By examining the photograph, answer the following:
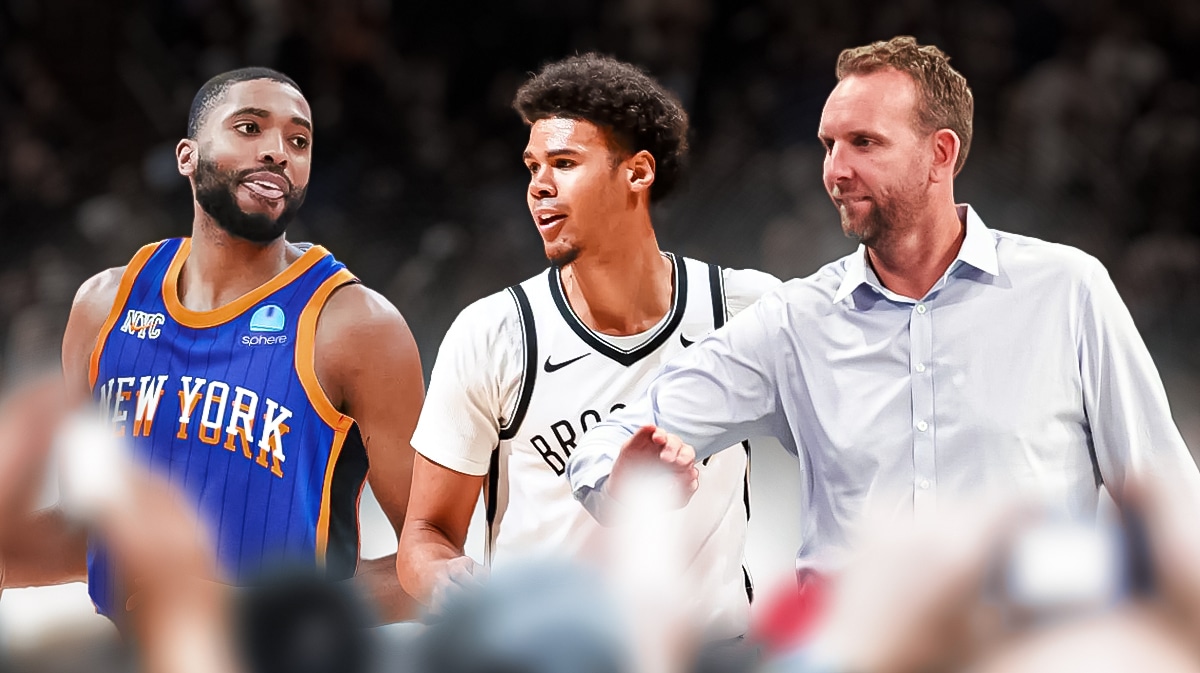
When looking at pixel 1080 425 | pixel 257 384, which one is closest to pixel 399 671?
pixel 1080 425

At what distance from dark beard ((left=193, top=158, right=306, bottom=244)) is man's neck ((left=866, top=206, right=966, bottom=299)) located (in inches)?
47.3

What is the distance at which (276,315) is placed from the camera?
8.26 feet

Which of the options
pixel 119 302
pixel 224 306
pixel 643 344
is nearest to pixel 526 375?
pixel 643 344

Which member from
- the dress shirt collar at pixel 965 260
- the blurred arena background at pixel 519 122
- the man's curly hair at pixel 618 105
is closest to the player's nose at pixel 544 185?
the man's curly hair at pixel 618 105

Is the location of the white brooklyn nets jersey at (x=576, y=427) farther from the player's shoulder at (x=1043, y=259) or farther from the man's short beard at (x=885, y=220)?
the player's shoulder at (x=1043, y=259)

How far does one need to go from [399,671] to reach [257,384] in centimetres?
199

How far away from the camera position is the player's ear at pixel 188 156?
2570 mm

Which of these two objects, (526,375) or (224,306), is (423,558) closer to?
(526,375)

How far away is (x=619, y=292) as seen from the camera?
233cm

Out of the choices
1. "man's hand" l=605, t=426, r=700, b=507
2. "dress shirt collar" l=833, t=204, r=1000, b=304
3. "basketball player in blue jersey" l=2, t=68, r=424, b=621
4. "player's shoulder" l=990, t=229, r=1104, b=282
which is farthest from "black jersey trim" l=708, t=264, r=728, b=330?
"man's hand" l=605, t=426, r=700, b=507

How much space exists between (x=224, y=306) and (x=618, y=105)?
890 millimetres

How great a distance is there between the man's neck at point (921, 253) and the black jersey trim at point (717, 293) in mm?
365

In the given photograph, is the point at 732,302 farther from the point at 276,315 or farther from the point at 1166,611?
the point at 1166,611

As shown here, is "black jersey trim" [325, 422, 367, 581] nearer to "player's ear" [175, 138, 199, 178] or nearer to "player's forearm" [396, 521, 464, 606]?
"player's forearm" [396, 521, 464, 606]
